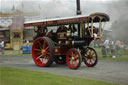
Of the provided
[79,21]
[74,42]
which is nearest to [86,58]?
[74,42]

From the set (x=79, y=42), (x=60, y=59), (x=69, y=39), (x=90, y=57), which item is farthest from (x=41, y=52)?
(x=90, y=57)

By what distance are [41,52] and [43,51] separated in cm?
34

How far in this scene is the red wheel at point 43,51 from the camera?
12543mm

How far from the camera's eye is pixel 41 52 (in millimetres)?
13320

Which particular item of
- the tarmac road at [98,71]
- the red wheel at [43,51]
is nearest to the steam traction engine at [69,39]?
the red wheel at [43,51]

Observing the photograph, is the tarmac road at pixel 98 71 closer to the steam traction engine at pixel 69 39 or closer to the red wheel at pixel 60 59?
the steam traction engine at pixel 69 39

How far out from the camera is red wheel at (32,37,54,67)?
12.5 m

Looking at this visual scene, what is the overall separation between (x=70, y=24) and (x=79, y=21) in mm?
961

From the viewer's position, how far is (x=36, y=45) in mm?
13703

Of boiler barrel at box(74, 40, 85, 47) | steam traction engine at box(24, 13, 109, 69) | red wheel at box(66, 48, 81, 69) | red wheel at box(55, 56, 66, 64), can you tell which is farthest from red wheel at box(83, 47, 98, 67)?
red wheel at box(55, 56, 66, 64)

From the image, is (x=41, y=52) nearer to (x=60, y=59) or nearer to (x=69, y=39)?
(x=60, y=59)

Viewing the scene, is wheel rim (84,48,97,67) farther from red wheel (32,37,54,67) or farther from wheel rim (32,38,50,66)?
wheel rim (32,38,50,66)

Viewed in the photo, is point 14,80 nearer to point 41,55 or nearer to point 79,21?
point 79,21

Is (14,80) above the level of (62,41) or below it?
below
